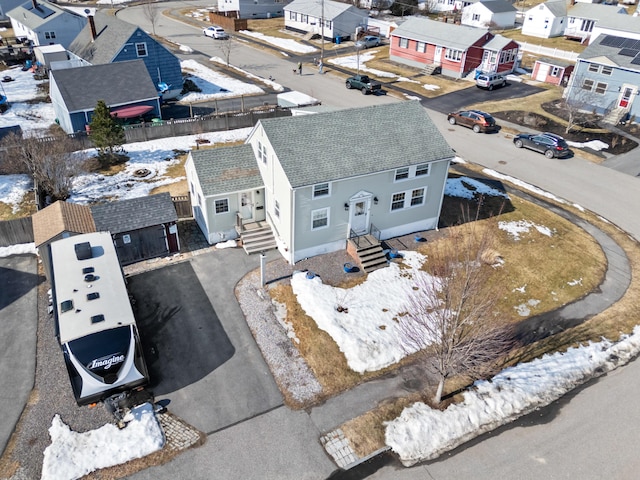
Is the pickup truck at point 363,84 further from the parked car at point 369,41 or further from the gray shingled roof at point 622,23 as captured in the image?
the gray shingled roof at point 622,23

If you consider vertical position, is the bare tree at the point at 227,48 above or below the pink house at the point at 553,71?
below

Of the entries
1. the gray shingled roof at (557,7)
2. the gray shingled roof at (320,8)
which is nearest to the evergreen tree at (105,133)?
the gray shingled roof at (320,8)

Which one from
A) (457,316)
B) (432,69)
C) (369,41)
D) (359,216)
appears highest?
(457,316)

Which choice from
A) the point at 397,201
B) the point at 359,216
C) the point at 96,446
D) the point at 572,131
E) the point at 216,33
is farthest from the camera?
the point at 216,33

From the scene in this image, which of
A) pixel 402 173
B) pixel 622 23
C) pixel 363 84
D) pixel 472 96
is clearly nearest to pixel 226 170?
pixel 402 173

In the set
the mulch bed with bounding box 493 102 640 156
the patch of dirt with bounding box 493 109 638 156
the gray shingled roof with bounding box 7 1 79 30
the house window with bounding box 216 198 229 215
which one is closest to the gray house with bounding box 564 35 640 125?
the mulch bed with bounding box 493 102 640 156

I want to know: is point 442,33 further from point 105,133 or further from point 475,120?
point 105,133
